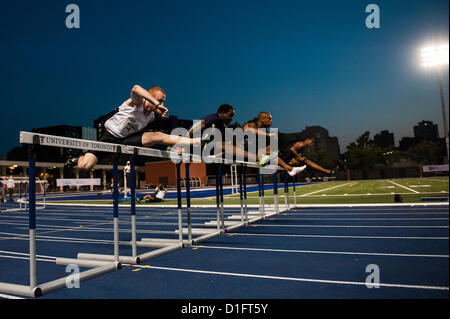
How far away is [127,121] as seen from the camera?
14.1ft

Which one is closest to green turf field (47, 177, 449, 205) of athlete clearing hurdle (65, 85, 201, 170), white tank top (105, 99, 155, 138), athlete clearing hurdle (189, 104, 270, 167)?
athlete clearing hurdle (189, 104, 270, 167)

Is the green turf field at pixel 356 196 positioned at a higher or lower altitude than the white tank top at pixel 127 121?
lower

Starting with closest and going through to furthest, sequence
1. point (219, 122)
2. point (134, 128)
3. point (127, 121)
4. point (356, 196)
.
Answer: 1. point (127, 121)
2. point (134, 128)
3. point (219, 122)
4. point (356, 196)

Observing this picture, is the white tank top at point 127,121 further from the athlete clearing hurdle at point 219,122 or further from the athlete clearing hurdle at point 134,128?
the athlete clearing hurdle at point 219,122

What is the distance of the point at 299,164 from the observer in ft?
30.6

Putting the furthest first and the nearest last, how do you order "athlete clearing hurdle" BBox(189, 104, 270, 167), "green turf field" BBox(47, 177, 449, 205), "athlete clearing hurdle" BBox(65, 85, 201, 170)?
"green turf field" BBox(47, 177, 449, 205) < "athlete clearing hurdle" BBox(189, 104, 270, 167) < "athlete clearing hurdle" BBox(65, 85, 201, 170)

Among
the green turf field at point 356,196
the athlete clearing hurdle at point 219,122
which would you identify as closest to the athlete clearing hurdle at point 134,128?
the athlete clearing hurdle at point 219,122

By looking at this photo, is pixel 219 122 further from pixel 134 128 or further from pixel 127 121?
pixel 127 121

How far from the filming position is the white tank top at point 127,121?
13.9 ft

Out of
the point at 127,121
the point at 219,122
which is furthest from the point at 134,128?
the point at 219,122

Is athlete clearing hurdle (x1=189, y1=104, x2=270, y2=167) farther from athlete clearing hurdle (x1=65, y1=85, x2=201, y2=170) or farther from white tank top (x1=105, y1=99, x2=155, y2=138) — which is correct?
white tank top (x1=105, y1=99, x2=155, y2=138)

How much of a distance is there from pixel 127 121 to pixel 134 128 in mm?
163

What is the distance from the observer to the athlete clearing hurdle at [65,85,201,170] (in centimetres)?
414
